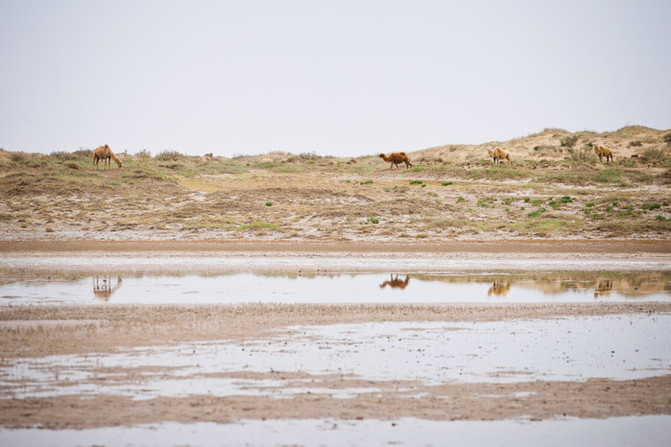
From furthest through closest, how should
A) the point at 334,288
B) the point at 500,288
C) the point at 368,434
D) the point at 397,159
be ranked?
the point at 397,159
the point at 500,288
the point at 334,288
the point at 368,434

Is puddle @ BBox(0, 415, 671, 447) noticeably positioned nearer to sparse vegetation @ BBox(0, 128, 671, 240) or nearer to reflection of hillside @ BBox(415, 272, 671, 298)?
reflection of hillside @ BBox(415, 272, 671, 298)

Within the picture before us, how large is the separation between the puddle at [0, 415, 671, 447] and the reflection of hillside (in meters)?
11.0

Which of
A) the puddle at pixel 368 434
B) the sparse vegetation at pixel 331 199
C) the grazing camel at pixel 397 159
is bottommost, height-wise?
the puddle at pixel 368 434

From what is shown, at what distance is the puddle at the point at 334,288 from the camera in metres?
17.5

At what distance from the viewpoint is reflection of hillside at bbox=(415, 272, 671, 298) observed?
65.9 ft

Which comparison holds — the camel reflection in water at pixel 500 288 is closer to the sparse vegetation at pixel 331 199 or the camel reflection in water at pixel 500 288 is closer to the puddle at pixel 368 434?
the puddle at pixel 368 434

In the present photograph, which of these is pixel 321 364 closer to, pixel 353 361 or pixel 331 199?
pixel 353 361

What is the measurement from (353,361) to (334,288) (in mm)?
8747

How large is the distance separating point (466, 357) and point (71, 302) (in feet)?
32.7

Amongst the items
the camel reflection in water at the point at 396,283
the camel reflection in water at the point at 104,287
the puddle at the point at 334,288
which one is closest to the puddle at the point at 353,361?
the puddle at the point at 334,288

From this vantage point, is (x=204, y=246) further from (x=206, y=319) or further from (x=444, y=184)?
(x=444, y=184)

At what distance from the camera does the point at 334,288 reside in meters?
19.8

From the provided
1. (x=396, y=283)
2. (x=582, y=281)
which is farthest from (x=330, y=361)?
(x=582, y=281)

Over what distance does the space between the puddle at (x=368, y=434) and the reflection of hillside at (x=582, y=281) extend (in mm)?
10991
